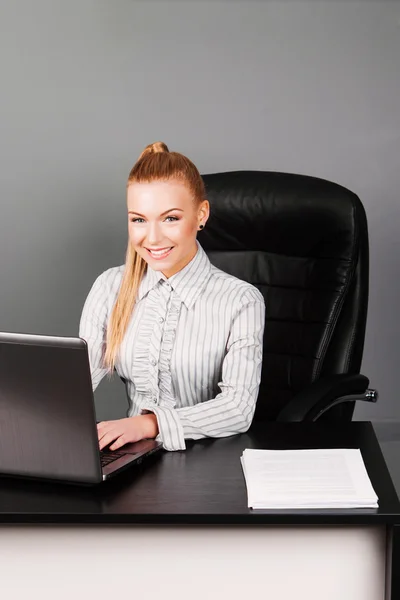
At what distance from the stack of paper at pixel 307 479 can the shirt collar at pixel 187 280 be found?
469 millimetres

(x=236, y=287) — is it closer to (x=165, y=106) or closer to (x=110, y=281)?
(x=110, y=281)

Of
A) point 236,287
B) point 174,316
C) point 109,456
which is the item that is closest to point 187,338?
point 174,316

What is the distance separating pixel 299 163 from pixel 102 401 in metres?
1.11

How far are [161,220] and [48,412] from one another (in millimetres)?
561

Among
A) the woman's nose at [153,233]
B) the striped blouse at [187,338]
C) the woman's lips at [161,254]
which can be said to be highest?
the woman's nose at [153,233]

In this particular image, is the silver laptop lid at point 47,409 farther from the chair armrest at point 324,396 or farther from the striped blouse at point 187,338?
the chair armrest at point 324,396

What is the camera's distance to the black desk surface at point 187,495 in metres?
1.33

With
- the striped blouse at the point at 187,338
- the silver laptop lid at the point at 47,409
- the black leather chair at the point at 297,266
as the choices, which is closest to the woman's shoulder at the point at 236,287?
the striped blouse at the point at 187,338

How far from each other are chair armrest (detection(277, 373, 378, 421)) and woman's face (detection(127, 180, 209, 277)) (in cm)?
45

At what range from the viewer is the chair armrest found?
2.03 m

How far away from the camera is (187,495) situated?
142cm

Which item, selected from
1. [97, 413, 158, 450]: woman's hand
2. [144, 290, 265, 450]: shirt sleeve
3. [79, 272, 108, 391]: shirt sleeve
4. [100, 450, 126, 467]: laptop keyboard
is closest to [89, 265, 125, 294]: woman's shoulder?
[79, 272, 108, 391]: shirt sleeve

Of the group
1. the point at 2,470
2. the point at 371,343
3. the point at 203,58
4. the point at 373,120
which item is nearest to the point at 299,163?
the point at 373,120

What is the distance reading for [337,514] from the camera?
1328mm
